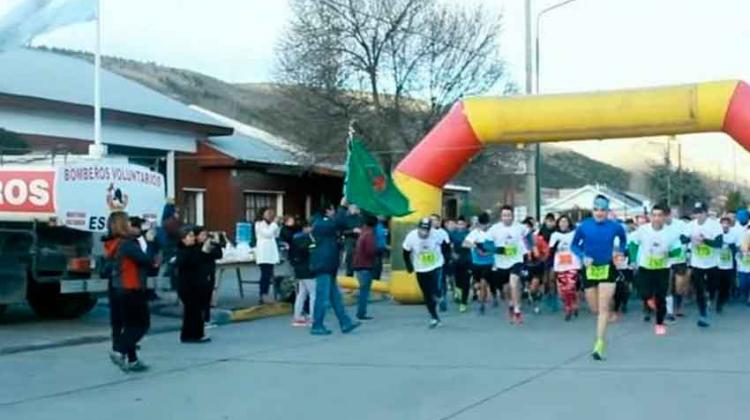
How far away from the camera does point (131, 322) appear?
40.8ft

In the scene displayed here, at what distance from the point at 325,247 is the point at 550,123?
5703 mm

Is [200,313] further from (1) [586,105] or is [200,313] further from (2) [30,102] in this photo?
(2) [30,102]

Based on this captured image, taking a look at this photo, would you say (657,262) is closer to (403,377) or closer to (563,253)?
(563,253)

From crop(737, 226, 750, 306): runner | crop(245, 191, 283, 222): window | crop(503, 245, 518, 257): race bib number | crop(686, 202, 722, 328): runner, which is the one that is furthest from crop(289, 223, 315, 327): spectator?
crop(245, 191, 283, 222): window

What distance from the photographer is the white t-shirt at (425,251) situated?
17.7m

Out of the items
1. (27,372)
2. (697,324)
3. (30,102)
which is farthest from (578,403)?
(30,102)

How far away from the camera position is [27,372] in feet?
41.8

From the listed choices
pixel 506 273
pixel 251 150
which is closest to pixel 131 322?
pixel 506 273

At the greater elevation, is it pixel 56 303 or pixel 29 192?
pixel 29 192

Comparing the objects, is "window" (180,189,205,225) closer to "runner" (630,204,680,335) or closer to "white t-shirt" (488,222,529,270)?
"white t-shirt" (488,222,529,270)

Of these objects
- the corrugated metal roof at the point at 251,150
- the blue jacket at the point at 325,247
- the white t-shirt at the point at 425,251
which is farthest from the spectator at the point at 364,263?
the corrugated metal roof at the point at 251,150

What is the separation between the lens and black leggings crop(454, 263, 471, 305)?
68.0 feet

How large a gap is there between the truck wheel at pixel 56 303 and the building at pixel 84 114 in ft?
24.7

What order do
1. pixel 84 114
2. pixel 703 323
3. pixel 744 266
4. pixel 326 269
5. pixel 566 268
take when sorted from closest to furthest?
1. pixel 326 269
2. pixel 703 323
3. pixel 566 268
4. pixel 744 266
5. pixel 84 114
